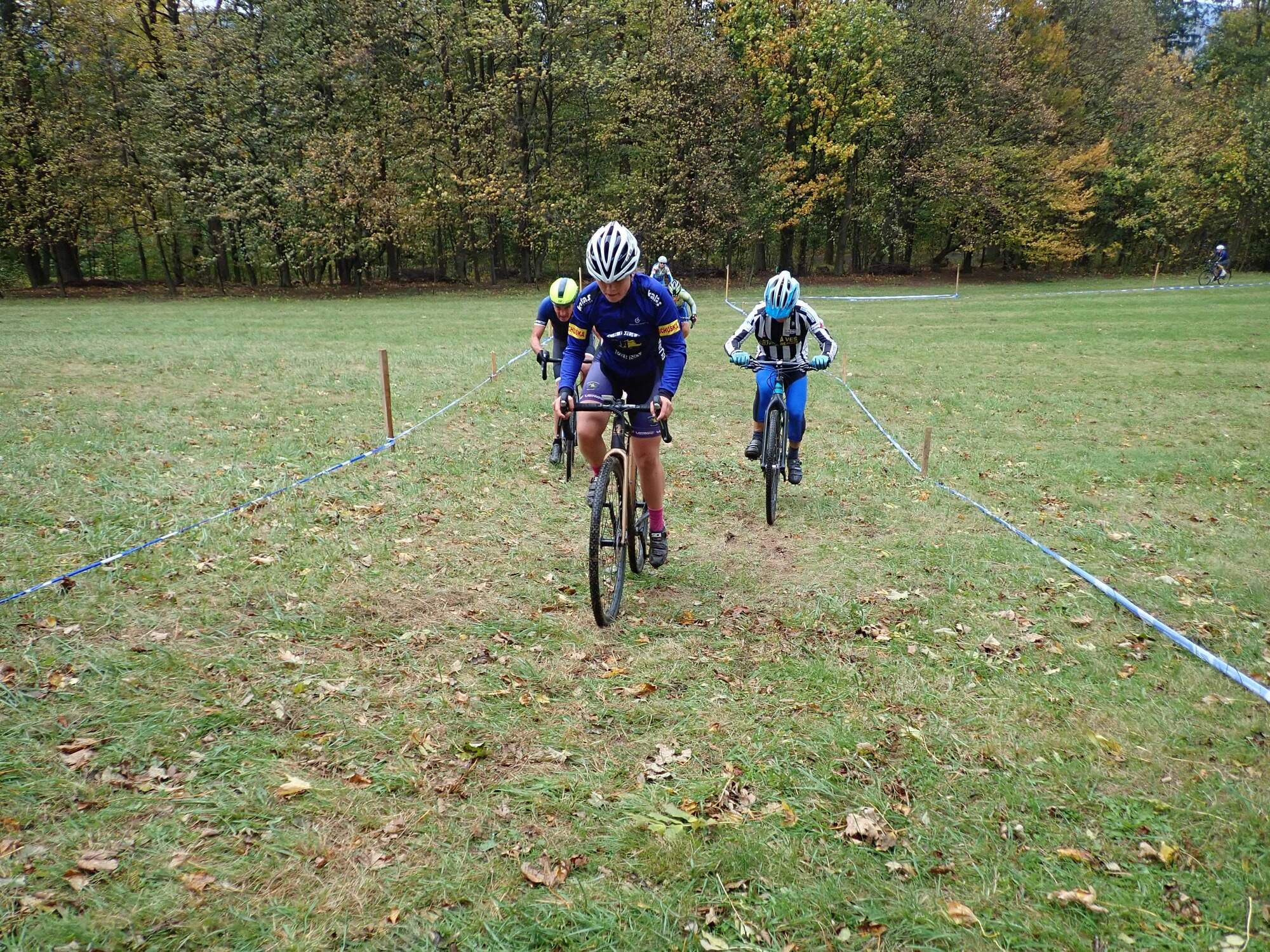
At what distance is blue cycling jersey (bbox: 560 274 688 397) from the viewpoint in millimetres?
5504

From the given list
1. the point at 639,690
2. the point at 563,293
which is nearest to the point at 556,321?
the point at 563,293

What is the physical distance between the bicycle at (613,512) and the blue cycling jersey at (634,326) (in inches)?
15.3

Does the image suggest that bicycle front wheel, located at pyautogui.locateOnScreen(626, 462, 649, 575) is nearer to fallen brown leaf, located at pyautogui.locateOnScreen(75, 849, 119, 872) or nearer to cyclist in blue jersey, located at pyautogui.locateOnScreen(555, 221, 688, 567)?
cyclist in blue jersey, located at pyautogui.locateOnScreen(555, 221, 688, 567)

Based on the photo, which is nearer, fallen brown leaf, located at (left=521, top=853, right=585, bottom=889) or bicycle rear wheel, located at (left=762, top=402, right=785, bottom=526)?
fallen brown leaf, located at (left=521, top=853, right=585, bottom=889)

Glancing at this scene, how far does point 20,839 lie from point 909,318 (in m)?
28.5

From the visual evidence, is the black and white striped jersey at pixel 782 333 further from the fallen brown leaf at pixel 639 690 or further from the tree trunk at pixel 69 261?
the tree trunk at pixel 69 261

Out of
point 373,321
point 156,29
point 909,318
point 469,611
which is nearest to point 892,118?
point 909,318

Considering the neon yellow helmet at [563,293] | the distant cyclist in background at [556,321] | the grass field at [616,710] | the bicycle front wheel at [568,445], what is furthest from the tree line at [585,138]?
the grass field at [616,710]

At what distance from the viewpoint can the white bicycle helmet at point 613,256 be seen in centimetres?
516

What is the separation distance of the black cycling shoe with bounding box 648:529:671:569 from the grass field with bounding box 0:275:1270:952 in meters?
0.30

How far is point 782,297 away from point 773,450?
149cm

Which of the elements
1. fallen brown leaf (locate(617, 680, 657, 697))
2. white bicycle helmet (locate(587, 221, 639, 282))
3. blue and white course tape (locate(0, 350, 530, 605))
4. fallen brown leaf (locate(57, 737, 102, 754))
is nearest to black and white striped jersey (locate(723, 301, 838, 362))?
white bicycle helmet (locate(587, 221, 639, 282))

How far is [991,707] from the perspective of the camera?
443 cm

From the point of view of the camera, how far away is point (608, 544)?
5273 millimetres
